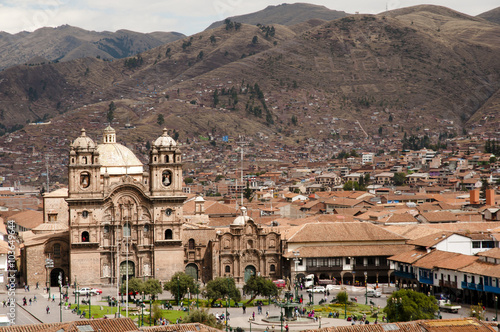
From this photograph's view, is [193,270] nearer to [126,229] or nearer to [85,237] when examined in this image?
[126,229]

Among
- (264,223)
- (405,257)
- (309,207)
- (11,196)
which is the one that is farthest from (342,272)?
(11,196)

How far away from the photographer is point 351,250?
9525 cm

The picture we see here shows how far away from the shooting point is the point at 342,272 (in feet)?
310

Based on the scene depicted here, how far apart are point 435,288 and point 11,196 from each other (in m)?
130

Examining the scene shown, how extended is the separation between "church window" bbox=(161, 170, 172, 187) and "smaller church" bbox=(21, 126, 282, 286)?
0.33 ft

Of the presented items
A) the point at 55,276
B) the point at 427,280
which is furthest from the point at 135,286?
the point at 427,280

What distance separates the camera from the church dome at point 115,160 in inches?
3782

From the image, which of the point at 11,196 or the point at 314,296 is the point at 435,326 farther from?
the point at 11,196

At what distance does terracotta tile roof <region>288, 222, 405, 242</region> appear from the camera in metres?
96.4

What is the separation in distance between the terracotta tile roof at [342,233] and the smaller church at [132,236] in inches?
124

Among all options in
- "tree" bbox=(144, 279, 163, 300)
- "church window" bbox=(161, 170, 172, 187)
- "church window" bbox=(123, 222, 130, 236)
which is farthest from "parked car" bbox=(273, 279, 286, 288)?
"church window" bbox=(123, 222, 130, 236)

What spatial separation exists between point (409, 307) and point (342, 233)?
31546 mm

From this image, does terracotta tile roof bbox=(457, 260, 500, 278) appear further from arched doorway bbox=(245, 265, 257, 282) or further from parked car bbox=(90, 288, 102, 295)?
parked car bbox=(90, 288, 102, 295)

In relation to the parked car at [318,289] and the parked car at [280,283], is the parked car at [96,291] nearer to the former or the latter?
the parked car at [280,283]
